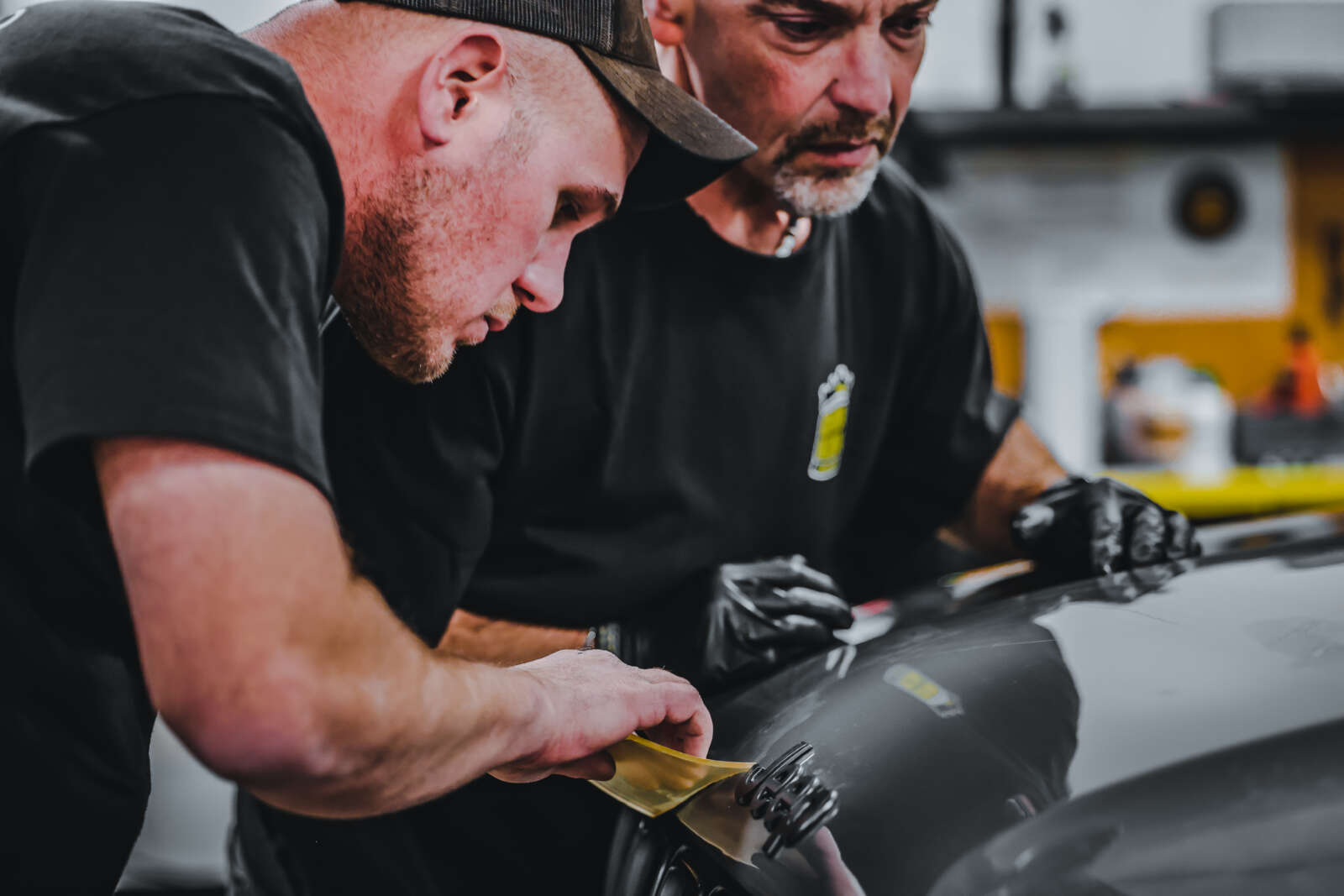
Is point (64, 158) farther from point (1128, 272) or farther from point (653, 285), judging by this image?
point (1128, 272)

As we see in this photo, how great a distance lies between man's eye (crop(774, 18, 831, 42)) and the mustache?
3.6 inches

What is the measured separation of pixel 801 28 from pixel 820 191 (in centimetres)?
17

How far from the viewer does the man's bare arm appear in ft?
1.86

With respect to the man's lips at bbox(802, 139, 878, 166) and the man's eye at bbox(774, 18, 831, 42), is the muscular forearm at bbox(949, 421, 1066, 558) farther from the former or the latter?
the man's eye at bbox(774, 18, 831, 42)

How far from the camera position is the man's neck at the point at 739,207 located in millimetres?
1293

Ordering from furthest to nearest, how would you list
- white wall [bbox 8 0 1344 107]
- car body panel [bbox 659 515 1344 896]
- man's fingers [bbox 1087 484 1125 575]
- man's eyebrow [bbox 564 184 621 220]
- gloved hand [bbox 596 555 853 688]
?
white wall [bbox 8 0 1344 107] < man's fingers [bbox 1087 484 1125 575] < gloved hand [bbox 596 555 853 688] < man's eyebrow [bbox 564 184 621 220] < car body panel [bbox 659 515 1344 896]

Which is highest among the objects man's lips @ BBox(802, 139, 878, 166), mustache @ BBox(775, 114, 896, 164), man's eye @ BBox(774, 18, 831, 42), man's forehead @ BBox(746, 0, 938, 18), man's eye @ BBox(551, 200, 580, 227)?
man's forehead @ BBox(746, 0, 938, 18)

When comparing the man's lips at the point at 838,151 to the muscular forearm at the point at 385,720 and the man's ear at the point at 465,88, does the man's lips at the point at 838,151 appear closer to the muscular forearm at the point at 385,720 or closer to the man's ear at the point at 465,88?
the man's ear at the point at 465,88

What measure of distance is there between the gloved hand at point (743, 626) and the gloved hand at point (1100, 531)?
26cm

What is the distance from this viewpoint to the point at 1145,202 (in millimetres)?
4750

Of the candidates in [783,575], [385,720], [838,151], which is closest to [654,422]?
[783,575]

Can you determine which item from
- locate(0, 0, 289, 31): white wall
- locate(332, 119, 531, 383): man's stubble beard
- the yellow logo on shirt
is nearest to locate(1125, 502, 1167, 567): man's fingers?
the yellow logo on shirt

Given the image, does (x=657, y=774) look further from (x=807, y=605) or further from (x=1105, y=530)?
(x=1105, y=530)

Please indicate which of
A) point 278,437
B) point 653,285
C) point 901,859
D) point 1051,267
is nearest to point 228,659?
point 278,437
